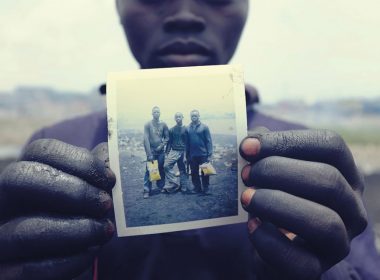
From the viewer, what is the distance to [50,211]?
0.82 meters

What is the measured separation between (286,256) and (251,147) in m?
0.24

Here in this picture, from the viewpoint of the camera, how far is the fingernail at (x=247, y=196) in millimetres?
864

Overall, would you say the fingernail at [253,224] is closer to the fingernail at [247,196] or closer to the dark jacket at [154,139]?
the fingernail at [247,196]

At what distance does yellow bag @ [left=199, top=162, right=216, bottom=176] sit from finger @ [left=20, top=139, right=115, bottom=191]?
0.78ft

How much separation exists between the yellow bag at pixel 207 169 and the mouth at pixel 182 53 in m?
0.45

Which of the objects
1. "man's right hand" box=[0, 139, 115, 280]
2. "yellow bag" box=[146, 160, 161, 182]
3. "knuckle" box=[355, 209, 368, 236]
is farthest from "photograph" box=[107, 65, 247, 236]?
"knuckle" box=[355, 209, 368, 236]

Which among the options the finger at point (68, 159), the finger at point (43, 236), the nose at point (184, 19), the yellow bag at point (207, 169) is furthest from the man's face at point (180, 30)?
the finger at point (43, 236)

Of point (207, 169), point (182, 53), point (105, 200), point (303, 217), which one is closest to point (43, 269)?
point (105, 200)

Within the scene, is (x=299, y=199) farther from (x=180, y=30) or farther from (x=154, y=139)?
(x=180, y=30)

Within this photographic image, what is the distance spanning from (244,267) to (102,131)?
2.20ft

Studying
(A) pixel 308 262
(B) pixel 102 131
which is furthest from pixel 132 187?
(B) pixel 102 131

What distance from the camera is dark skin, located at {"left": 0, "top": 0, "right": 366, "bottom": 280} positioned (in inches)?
31.4

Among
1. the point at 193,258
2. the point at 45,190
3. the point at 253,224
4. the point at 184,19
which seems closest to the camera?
the point at 45,190

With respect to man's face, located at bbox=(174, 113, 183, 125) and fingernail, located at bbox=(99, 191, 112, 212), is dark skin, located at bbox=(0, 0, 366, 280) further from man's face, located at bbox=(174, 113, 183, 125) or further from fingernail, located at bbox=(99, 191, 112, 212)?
man's face, located at bbox=(174, 113, 183, 125)
